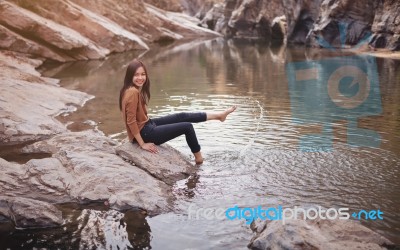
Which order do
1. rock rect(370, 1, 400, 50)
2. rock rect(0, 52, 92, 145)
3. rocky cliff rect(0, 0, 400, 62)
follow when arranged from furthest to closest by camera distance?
rock rect(370, 1, 400, 50) → rocky cliff rect(0, 0, 400, 62) → rock rect(0, 52, 92, 145)

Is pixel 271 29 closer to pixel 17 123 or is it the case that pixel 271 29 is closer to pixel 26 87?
pixel 26 87

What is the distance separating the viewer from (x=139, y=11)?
44.2m

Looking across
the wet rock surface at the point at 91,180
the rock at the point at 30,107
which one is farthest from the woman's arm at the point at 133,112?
the rock at the point at 30,107

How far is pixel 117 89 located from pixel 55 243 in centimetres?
1172

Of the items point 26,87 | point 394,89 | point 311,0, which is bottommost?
point 394,89

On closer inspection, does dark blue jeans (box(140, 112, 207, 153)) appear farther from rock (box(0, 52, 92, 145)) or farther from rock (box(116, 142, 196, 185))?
rock (box(0, 52, 92, 145))

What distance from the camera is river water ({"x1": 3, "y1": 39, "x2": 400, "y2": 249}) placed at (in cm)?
540

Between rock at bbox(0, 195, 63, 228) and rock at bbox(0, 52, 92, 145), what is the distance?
3.59 meters

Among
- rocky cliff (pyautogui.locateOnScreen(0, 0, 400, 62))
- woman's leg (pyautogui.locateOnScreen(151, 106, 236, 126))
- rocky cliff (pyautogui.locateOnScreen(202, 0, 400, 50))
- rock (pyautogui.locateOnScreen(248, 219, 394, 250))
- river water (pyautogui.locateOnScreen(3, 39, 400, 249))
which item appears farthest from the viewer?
rocky cliff (pyautogui.locateOnScreen(202, 0, 400, 50))

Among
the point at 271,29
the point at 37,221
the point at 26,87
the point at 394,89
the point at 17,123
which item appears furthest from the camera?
the point at 271,29

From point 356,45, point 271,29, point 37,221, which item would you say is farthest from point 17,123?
point 271,29

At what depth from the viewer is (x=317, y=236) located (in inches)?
186

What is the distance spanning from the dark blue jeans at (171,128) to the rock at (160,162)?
0.21m

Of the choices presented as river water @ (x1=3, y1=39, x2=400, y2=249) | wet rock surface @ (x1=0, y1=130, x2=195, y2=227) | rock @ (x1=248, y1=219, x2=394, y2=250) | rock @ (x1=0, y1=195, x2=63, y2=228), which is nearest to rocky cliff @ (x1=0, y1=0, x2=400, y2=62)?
river water @ (x1=3, y1=39, x2=400, y2=249)
